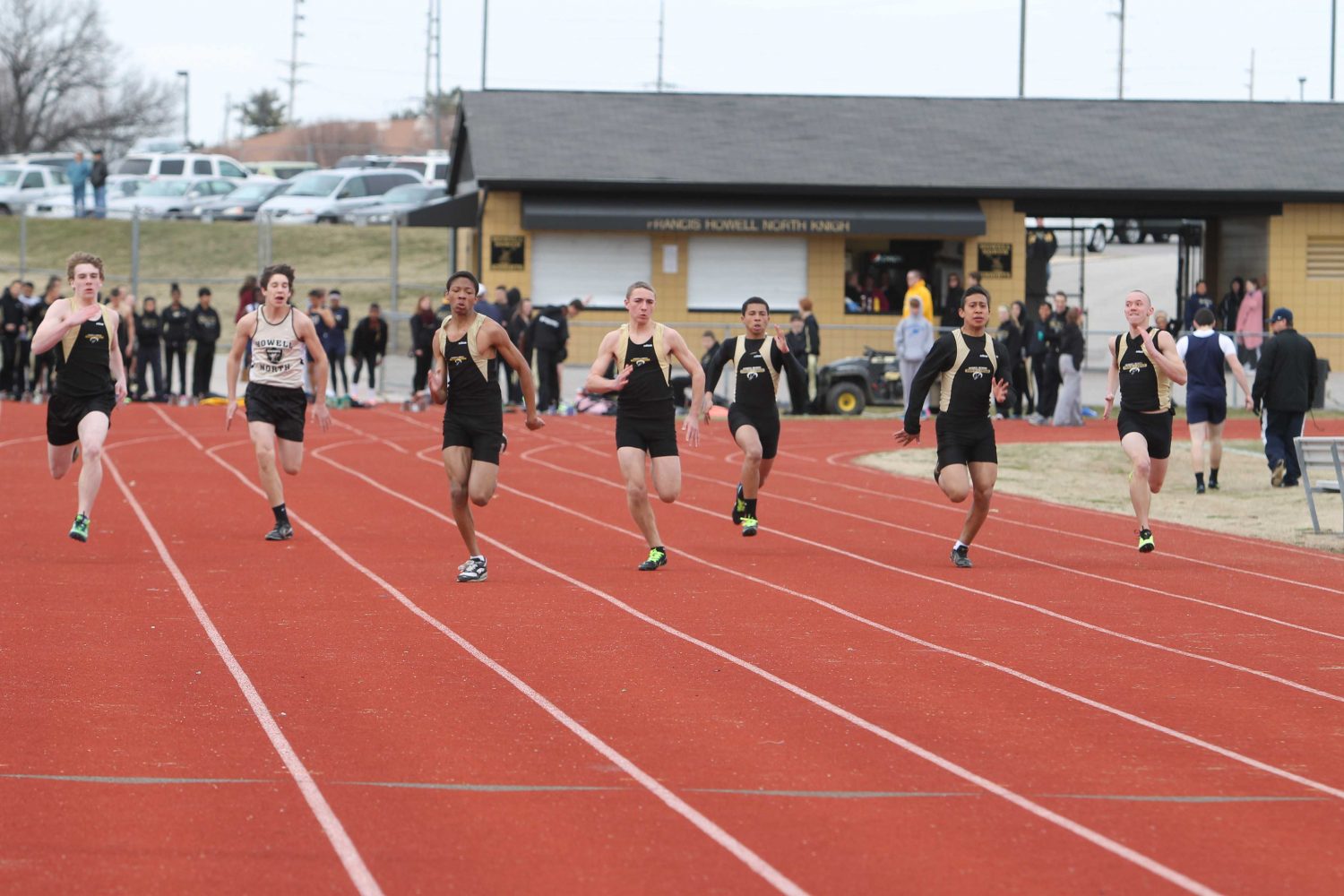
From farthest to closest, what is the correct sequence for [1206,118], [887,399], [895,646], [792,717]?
[1206,118] → [887,399] → [895,646] → [792,717]

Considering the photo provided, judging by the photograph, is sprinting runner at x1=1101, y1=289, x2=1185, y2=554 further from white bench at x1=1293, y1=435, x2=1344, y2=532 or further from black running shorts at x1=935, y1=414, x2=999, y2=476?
white bench at x1=1293, y1=435, x2=1344, y2=532

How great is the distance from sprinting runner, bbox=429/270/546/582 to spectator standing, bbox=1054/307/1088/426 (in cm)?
1627

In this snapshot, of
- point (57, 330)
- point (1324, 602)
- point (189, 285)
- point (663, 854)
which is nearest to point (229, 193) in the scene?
point (189, 285)

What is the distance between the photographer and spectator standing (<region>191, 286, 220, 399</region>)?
2886 cm

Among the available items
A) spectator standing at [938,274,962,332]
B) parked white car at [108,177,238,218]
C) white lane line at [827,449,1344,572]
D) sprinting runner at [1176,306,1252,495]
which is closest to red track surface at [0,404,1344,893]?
white lane line at [827,449,1344,572]

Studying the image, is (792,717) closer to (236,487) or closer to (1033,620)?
(1033,620)

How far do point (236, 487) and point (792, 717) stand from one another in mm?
11010

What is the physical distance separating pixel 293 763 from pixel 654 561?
19.2 ft

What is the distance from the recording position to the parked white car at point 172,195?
5297 centimetres

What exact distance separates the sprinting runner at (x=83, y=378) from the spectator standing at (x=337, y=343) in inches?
592

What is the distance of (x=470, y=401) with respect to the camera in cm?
1182

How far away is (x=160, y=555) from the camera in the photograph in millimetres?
12961

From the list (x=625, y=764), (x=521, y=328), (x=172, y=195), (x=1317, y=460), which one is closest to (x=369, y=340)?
(x=521, y=328)

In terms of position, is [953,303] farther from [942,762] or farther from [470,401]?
[942,762]
